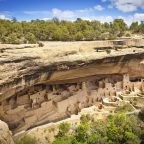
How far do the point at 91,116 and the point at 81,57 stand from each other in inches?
151

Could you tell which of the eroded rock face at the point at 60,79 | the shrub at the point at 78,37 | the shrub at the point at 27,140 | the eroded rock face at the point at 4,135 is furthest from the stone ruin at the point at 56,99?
the shrub at the point at 78,37

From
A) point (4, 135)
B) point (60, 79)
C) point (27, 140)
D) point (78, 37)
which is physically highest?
point (78, 37)

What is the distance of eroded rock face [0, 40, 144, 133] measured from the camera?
47.8 feet

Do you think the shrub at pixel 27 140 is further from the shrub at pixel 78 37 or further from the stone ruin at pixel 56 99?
the shrub at pixel 78 37

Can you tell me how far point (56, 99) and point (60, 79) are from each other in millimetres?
1280

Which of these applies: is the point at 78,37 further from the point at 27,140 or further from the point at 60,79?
the point at 27,140

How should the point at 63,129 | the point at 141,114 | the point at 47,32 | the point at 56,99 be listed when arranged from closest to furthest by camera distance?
the point at 63,129 → the point at 141,114 → the point at 56,99 → the point at 47,32

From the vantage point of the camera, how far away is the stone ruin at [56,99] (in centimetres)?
1694

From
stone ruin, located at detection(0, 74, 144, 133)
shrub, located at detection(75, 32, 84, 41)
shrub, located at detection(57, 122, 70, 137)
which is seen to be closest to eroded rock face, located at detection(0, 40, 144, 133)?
stone ruin, located at detection(0, 74, 144, 133)

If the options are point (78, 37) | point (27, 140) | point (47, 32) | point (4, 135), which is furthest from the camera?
point (47, 32)

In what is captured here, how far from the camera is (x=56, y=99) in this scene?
18.7m

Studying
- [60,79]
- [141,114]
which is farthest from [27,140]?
[141,114]

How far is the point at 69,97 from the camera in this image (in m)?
18.9

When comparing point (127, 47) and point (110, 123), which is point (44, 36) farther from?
point (110, 123)
